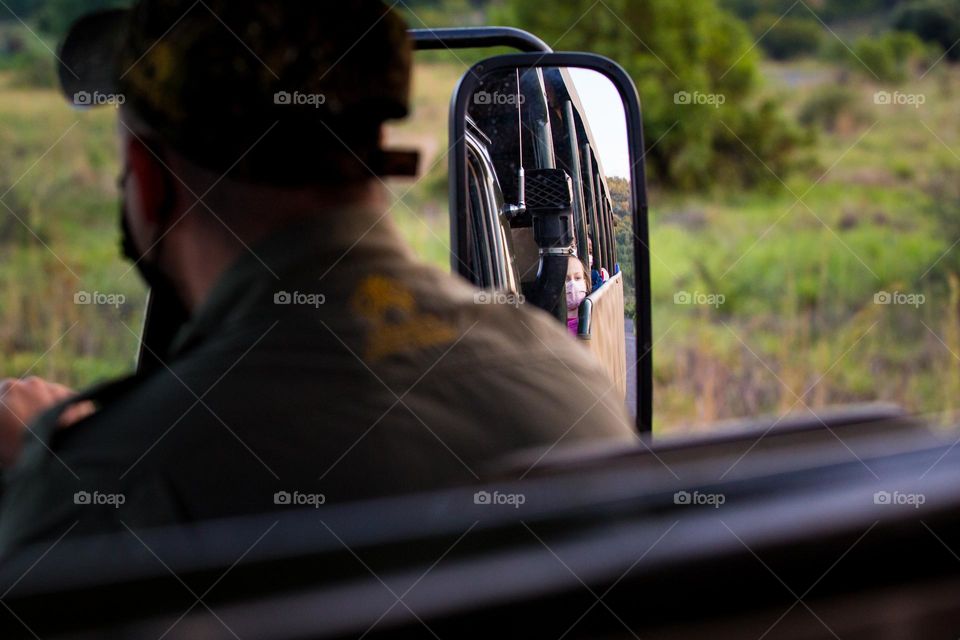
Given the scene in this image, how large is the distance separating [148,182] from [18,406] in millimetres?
313

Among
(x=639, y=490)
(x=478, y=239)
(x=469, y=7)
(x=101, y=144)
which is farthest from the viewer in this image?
(x=101, y=144)

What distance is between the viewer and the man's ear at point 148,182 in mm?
1186

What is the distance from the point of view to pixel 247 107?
1.13 m

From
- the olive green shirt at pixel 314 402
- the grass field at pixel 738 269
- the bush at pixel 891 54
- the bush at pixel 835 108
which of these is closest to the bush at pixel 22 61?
the grass field at pixel 738 269

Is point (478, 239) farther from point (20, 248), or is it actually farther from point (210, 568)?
point (20, 248)

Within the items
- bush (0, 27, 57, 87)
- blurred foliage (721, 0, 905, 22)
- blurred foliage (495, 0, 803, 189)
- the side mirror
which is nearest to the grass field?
bush (0, 27, 57, 87)

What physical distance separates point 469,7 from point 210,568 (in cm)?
604

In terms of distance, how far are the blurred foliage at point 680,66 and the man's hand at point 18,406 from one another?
5961 mm

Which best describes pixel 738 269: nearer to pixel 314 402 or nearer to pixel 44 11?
pixel 44 11

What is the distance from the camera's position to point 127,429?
1.06m

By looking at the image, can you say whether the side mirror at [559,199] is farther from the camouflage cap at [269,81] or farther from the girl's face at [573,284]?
the camouflage cap at [269,81]

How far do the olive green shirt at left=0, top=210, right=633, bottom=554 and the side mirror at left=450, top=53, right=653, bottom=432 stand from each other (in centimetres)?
18

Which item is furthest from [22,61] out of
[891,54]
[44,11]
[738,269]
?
[891,54]

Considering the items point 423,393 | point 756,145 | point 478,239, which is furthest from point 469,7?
point 423,393
